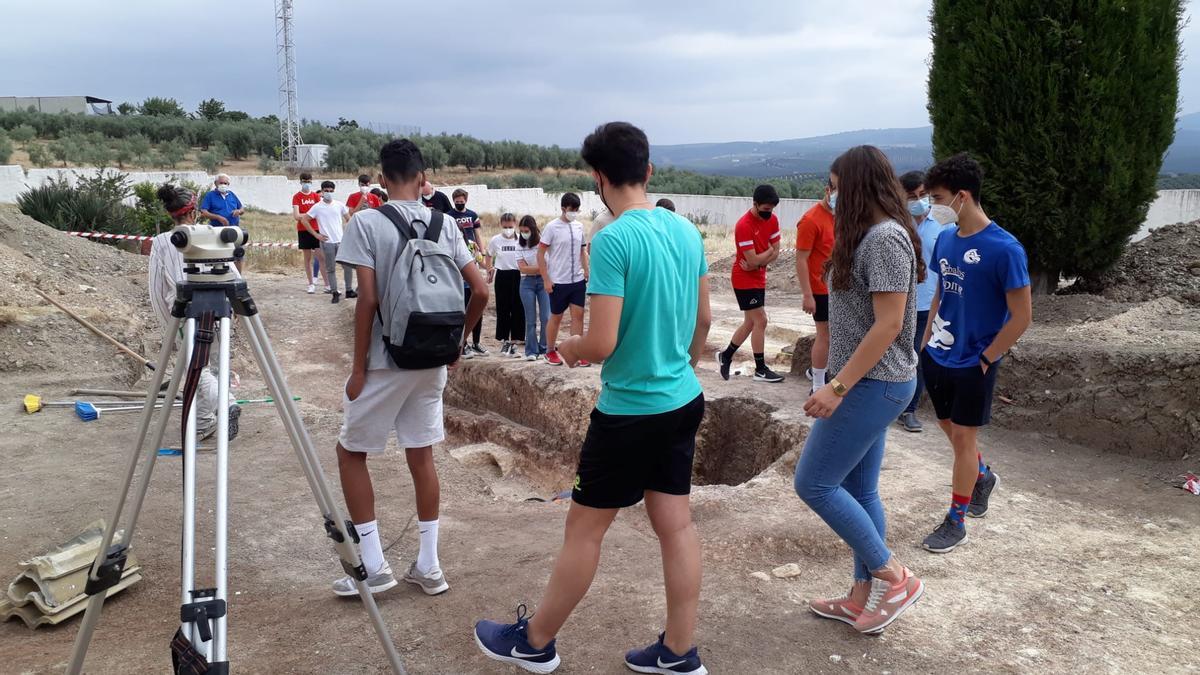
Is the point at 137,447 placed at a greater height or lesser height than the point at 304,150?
lesser

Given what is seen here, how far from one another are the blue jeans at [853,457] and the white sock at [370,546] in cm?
185

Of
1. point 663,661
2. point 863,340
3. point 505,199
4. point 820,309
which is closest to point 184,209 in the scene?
point 663,661

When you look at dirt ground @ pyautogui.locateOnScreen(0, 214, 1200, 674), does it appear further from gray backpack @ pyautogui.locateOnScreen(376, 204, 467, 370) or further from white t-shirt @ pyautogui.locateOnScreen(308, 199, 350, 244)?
white t-shirt @ pyautogui.locateOnScreen(308, 199, 350, 244)

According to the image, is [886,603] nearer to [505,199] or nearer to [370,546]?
[370,546]

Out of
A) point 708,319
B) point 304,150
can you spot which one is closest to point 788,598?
point 708,319

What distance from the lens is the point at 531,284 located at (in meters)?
9.70

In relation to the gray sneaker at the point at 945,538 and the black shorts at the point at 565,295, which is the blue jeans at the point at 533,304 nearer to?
the black shorts at the point at 565,295

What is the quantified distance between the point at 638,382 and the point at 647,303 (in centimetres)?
26

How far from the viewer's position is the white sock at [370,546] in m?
3.69

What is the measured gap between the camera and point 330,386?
32.3 ft

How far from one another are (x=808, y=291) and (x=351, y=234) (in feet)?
14.0

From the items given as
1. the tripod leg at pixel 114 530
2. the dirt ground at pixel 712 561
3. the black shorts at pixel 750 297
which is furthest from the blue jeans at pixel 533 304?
the tripod leg at pixel 114 530

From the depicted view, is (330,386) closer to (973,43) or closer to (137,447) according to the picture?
(137,447)

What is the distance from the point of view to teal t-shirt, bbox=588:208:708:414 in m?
2.70
